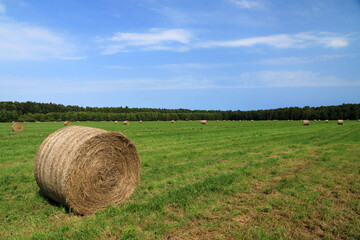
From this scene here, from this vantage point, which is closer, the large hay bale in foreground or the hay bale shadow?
the large hay bale in foreground

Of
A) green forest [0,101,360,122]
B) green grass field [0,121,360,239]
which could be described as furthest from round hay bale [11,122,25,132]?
green forest [0,101,360,122]

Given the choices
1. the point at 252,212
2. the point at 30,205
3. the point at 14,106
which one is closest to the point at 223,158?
the point at 252,212

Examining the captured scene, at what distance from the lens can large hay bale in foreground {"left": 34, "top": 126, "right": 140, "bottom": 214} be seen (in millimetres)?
6180

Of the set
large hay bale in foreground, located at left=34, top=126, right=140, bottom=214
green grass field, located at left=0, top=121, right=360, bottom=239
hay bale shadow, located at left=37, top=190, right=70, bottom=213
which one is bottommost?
hay bale shadow, located at left=37, top=190, right=70, bottom=213

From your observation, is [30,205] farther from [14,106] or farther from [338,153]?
[14,106]

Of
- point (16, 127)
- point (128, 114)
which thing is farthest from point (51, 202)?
point (128, 114)

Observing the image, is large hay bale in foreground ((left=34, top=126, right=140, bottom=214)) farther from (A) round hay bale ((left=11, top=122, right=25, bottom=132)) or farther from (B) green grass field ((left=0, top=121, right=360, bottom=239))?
(A) round hay bale ((left=11, top=122, right=25, bottom=132))

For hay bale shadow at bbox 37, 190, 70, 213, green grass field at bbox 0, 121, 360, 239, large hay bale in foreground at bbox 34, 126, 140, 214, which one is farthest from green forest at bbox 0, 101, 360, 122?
large hay bale in foreground at bbox 34, 126, 140, 214

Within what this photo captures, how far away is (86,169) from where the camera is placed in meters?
6.57

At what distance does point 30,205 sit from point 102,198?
6.20 feet

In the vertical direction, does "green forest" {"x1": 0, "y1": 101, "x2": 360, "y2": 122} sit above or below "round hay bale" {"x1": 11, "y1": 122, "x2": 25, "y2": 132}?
above

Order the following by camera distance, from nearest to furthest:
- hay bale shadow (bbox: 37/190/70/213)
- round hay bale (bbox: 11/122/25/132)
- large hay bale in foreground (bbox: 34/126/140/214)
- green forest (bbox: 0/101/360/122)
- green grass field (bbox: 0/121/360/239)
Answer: green grass field (bbox: 0/121/360/239), large hay bale in foreground (bbox: 34/126/140/214), hay bale shadow (bbox: 37/190/70/213), round hay bale (bbox: 11/122/25/132), green forest (bbox: 0/101/360/122)

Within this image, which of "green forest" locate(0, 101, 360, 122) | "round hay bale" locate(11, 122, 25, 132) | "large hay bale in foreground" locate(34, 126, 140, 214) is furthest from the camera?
"green forest" locate(0, 101, 360, 122)

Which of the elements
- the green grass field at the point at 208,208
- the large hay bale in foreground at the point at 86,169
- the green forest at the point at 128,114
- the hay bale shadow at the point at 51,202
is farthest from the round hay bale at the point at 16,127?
the green forest at the point at 128,114
